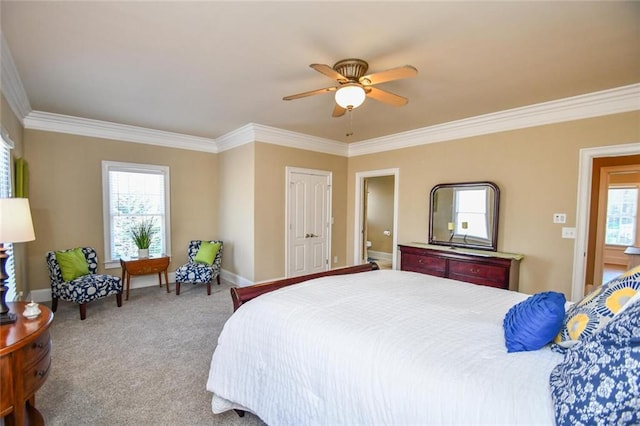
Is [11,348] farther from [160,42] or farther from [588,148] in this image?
[588,148]

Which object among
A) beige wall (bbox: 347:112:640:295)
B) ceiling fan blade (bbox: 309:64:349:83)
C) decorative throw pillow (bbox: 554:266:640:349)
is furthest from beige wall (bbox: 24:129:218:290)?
decorative throw pillow (bbox: 554:266:640:349)

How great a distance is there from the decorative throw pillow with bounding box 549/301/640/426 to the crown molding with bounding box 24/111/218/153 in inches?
216

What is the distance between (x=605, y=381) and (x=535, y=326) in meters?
0.37

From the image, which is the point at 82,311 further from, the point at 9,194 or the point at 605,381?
the point at 605,381

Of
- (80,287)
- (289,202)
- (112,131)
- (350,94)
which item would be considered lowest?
(80,287)

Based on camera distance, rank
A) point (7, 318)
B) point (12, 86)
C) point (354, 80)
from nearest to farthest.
A: point (7, 318)
point (354, 80)
point (12, 86)

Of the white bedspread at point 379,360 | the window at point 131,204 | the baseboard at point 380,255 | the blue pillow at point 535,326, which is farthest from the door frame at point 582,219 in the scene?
the window at point 131,204

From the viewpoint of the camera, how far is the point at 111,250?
4.61 metres

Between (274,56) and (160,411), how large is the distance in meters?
2.72

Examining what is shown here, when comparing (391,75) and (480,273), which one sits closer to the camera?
(391,75)

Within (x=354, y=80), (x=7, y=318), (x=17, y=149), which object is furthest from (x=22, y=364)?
(x=17, y=149)

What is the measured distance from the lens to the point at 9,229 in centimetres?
174

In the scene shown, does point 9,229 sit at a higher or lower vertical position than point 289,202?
lower

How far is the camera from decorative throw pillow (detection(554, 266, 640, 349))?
1.13 m
